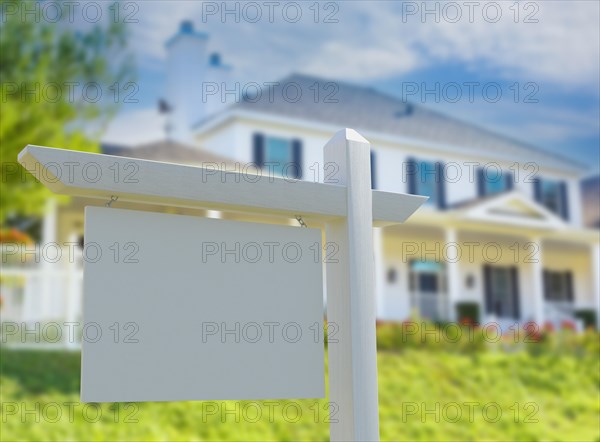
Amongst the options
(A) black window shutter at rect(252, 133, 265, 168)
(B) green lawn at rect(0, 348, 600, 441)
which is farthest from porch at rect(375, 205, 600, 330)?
(B) green lawn at rect(0, 348, 600, 441)

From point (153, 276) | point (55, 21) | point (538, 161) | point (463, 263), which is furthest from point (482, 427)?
point (538, 161)

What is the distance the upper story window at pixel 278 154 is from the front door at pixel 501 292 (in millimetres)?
6854

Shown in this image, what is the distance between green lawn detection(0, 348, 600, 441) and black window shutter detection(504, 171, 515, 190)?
9.84 m

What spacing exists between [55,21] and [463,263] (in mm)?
12883

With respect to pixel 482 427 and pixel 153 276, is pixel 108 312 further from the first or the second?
pixel 482 427

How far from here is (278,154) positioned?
16.7 meters

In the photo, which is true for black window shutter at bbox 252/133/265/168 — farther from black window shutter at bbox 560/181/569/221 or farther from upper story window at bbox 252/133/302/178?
black window shutter at bbox 560/181/569/221

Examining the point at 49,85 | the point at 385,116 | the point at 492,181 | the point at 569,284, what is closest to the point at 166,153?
the point at 49,85

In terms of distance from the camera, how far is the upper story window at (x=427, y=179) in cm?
1831

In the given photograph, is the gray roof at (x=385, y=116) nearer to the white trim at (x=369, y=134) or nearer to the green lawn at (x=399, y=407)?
the white trim at (x=369, y=134)

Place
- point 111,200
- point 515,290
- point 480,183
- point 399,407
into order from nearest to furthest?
point 111,200 → point 399,407 → point 480,183 → point 515,290

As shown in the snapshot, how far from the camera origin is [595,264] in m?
19.1

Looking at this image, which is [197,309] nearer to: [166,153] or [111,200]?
[111,200]

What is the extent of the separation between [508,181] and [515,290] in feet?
10.7
